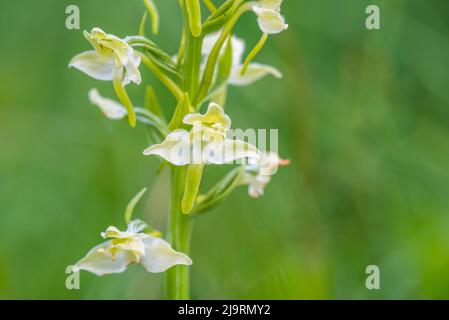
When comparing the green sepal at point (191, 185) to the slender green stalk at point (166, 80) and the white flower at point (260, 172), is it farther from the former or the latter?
the white flower at point (260, 172)

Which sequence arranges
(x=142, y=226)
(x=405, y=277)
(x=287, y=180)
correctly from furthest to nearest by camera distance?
(x=287, y=180) < (x=405, y=277) < (x=142, y=226)

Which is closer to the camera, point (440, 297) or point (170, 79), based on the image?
point (170, 79)

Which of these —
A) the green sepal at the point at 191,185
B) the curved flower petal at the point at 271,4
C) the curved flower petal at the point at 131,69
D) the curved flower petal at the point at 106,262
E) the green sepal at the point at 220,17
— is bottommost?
the curved flower petal at the point at 106,262

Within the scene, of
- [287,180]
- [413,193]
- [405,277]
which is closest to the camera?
[405,277]

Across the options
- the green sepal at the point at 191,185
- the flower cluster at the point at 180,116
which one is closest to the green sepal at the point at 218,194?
the flower cluster at the point at 180,116

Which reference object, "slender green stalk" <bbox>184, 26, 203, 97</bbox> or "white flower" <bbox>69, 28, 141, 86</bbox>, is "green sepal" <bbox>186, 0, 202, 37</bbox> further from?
"white flower" <bbox>69, 28, 141, 86</bbox>
